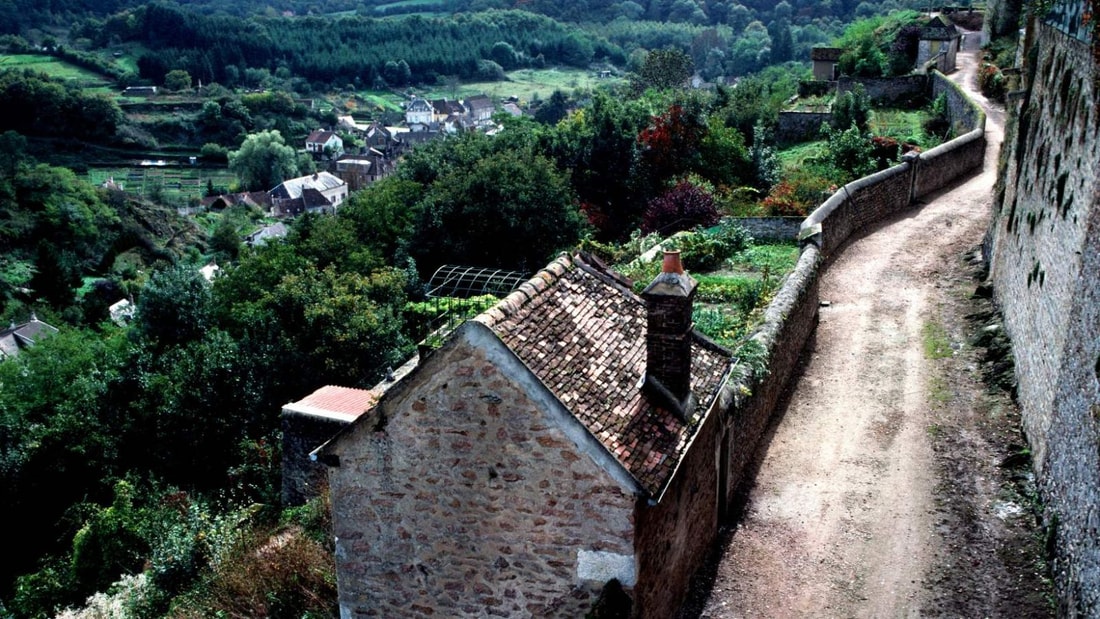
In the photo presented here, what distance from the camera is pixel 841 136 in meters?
30.4

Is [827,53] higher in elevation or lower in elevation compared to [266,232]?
higher

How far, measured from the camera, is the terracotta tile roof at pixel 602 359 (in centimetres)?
852

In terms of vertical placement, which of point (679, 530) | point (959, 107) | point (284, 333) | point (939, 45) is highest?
point (939, 45)

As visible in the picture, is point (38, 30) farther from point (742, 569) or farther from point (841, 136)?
point (742, 569)

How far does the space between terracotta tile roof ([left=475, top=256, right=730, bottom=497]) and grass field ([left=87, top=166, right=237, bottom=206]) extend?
103703 millimetres

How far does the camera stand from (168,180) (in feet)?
377

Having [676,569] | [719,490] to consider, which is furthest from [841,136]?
[676,569]

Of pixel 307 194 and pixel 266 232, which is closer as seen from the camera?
pixel 266 232

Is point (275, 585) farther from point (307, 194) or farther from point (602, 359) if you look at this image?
point (307, 194)

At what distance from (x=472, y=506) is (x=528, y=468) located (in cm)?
77

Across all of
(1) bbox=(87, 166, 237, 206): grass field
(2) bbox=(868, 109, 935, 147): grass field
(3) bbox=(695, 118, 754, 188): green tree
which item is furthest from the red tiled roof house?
(1) bbox=(87, 166, 237, 206): grass field

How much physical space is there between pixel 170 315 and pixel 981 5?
47333 mm

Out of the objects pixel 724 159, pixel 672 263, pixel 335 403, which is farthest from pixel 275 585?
pixel 724 159

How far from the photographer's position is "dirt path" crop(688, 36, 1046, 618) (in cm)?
1028
